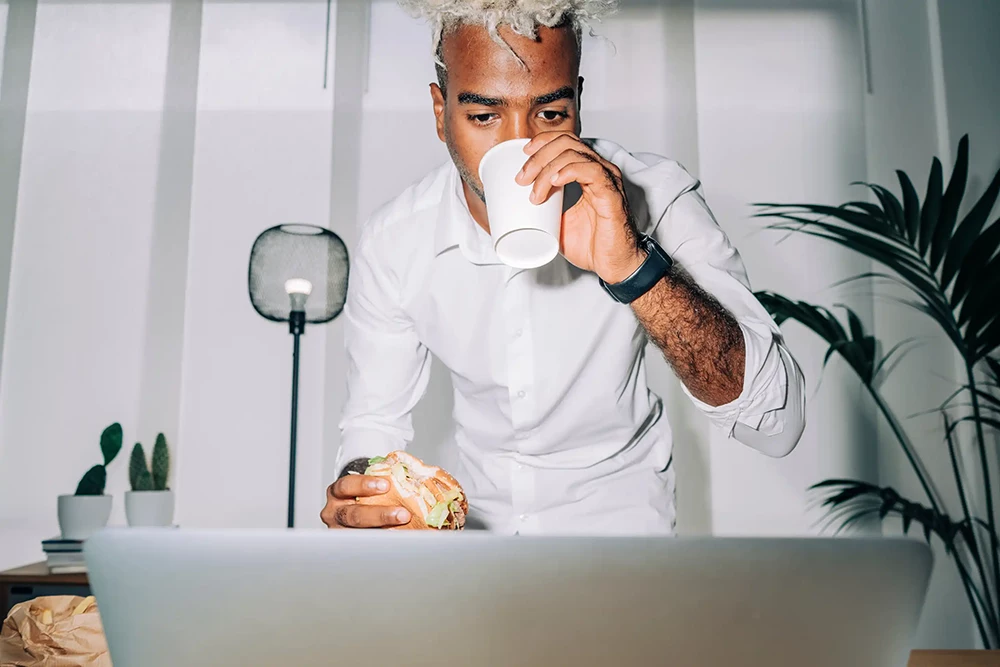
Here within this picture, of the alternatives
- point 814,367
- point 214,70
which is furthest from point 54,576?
point 814,367

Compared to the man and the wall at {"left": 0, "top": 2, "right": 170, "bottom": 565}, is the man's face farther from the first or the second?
the wall at {"left": 0, "top": 2, "right": 170, "bottom": 565}

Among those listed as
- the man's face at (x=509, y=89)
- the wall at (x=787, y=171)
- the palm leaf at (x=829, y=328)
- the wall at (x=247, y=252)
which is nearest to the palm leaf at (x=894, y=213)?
the palm leaf at (x=829, y=328)

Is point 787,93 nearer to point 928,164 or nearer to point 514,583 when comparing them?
point 928,164

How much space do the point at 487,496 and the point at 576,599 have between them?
98 cm

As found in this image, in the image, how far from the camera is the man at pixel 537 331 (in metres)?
1.02

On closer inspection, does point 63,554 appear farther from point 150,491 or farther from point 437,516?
point 437,516

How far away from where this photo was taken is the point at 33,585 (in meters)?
2.04

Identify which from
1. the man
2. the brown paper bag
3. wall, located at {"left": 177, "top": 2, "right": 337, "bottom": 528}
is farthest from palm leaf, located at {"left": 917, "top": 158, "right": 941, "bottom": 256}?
the brown paper bag

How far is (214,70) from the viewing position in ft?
9.29

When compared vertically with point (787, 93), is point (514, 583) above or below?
below

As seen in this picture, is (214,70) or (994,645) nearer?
(994,645)

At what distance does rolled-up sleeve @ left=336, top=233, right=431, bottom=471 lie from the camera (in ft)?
4.25

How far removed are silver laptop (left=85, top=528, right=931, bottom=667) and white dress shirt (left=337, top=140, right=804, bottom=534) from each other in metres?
0.78

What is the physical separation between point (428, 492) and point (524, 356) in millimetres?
518
